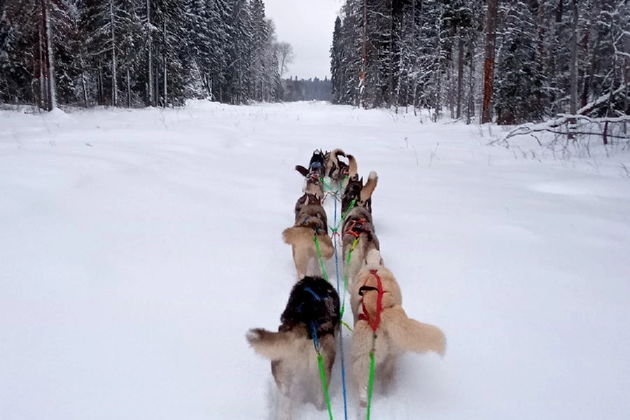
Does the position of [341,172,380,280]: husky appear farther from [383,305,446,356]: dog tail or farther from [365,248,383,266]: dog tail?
[383,305,446,356]: dog tail

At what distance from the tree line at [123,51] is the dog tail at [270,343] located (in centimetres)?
1875

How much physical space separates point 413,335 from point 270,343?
2.33 ft

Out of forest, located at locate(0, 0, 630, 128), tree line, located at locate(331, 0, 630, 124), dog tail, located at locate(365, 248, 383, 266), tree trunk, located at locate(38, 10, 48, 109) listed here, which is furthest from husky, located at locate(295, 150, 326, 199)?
tree trunk, located at locate(38, 10, 48, 109)

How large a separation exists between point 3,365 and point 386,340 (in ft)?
7.41

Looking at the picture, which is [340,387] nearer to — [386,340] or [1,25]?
[386,340]

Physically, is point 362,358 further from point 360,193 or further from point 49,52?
point 49,52

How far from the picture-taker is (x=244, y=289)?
3.20 meters

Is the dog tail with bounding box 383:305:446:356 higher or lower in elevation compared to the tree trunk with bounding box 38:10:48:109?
lower

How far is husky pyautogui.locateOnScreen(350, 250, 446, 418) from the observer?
1.83 meters

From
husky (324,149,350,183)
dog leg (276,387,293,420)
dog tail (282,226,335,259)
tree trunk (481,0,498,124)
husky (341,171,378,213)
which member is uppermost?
tree trunk (481,0,498,124)

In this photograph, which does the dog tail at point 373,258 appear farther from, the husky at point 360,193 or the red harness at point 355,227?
the husky at point 360,193

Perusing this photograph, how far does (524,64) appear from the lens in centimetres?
1655

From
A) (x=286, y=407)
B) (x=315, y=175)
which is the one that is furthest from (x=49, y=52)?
(x=286, y=407)

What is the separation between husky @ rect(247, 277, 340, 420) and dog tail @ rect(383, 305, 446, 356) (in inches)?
14.1
